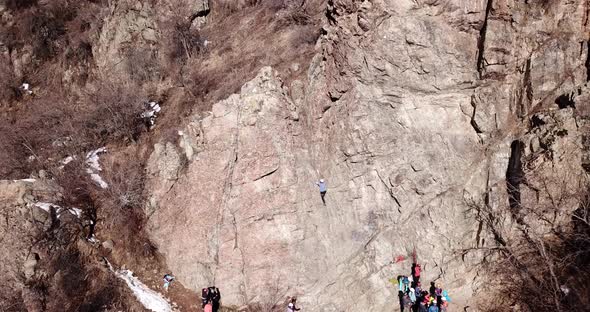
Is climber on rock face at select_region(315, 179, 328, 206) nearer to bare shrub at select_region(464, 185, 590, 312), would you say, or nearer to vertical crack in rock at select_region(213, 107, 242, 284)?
vertical crack in rock at select_region(213, 107, 242, 284)

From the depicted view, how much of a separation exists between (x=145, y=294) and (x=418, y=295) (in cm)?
1090

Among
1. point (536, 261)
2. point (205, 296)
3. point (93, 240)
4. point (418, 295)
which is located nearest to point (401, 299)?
point (418, 295)

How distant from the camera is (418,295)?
16.5m

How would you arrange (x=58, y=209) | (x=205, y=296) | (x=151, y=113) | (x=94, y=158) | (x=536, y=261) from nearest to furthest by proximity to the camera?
1. (x=536, y=261)
2. (x=205, y=296)
3. (x=58, y=209)
4. (x=94, y=158)
5. (x=151, y=113)

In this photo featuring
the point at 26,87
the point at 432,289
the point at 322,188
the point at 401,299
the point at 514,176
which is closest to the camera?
the point at 514,176

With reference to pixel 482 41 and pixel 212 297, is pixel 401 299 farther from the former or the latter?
pixel 482 41

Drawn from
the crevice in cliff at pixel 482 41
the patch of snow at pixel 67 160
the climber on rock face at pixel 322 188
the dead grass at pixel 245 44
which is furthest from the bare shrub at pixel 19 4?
the crevice in cliff at pixel 482 41

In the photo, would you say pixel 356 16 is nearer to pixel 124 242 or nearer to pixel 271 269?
pixel 271 269

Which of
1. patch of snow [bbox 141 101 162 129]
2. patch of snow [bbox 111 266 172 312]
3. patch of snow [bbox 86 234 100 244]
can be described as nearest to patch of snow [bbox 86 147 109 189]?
patch of snow [bbox 86 234 100 244]

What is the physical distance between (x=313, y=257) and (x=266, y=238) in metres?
2.03

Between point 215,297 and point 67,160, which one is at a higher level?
point 67,160

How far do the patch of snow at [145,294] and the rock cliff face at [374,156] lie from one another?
3.97 feet

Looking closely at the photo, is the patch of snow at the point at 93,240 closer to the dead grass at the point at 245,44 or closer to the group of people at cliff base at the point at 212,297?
the group of people at cliff base at the point at 212,297

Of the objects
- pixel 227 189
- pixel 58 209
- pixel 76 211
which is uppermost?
pixel 227 189
